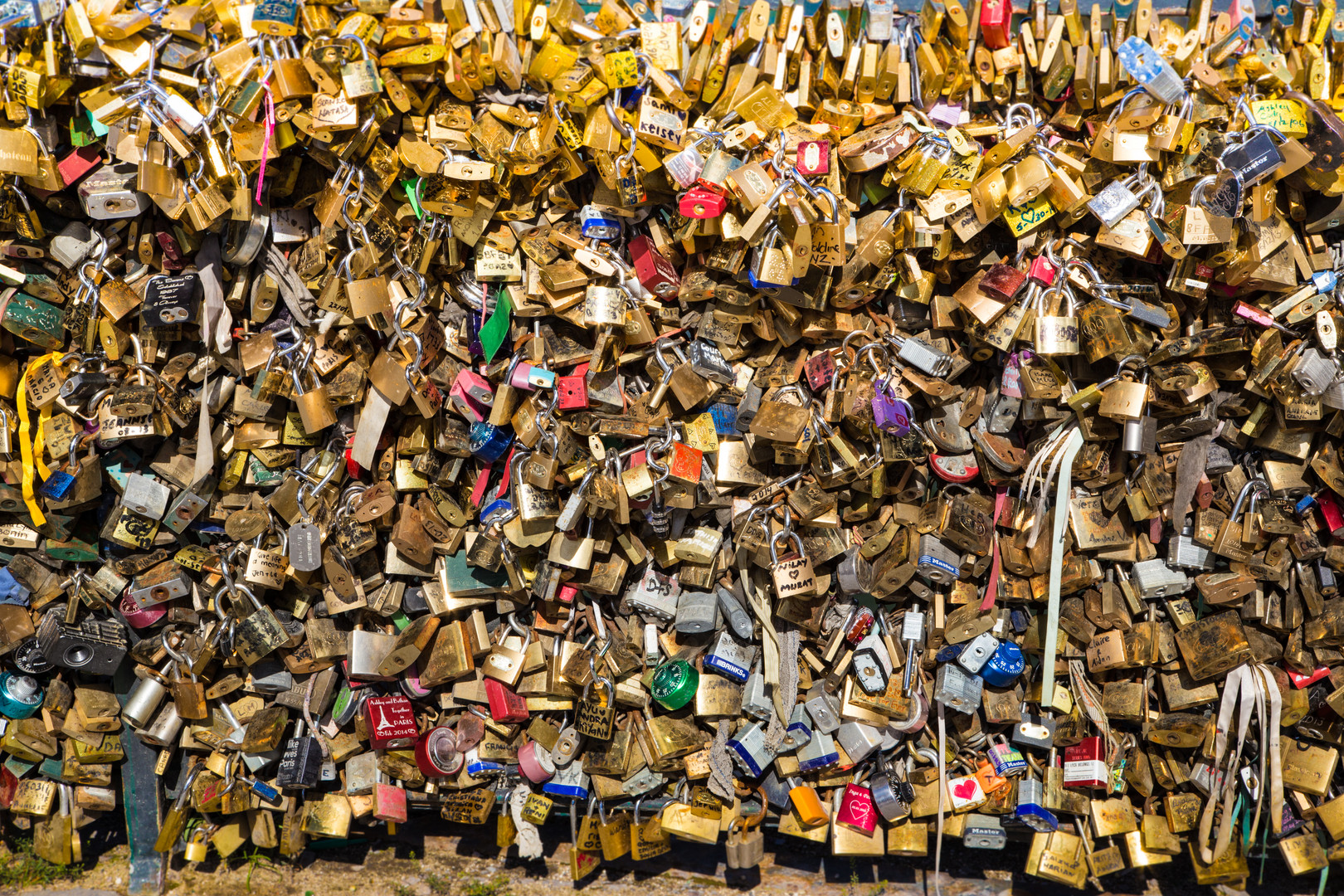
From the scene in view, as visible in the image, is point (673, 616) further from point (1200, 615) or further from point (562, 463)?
point (1200, 615)

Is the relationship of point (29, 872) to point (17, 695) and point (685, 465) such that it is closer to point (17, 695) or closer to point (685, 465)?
point (17, 695)

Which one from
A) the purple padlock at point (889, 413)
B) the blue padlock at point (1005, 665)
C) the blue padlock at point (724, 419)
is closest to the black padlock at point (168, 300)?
the blue padlock at point (724, 419)

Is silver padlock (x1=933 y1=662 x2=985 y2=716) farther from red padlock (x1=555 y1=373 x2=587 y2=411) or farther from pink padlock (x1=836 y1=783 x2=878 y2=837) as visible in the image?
red padlock (x1=555 y1=373 x2=587 y2=411)

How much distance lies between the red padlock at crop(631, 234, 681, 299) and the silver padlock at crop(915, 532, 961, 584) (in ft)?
3.61

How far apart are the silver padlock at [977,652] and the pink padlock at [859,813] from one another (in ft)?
1.75

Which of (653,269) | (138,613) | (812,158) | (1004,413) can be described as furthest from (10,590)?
(1004,413)

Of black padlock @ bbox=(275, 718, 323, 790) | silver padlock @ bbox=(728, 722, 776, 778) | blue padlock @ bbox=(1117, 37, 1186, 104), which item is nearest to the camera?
blue padlock @ bbox=(1117, 37, 1186, 104)

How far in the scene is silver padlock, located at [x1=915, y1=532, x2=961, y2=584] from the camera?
2.70m

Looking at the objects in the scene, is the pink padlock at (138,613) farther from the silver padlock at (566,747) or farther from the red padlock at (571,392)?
the red padlock at (571,392)

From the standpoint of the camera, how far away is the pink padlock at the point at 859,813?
286cm

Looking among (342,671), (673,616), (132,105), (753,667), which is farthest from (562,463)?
(132,105)

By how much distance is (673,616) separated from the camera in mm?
2840

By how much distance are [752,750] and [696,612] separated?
0.49m

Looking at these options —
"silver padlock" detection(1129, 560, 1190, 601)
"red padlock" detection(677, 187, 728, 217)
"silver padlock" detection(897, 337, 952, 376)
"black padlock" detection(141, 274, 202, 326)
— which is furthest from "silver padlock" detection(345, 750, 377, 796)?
"silver padlock" detection(1129, 560, 1190, 601)
